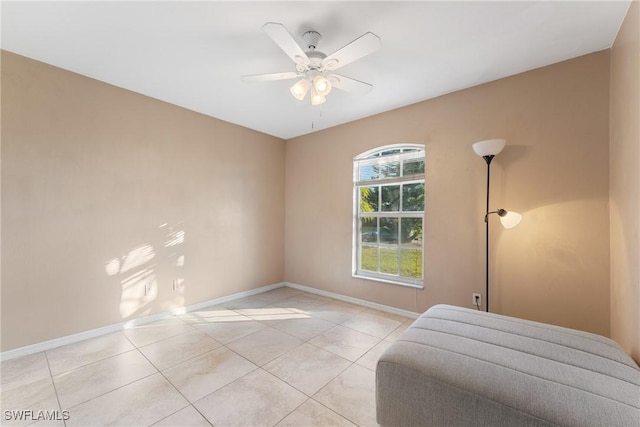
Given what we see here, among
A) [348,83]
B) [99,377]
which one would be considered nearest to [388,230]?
[348,83]

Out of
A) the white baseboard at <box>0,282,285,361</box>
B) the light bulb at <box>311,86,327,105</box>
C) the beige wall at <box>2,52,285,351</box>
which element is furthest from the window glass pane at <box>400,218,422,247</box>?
the white baseboard at <box>0,282,285,361</box>

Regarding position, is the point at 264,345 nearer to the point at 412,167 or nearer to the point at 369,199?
the point at 369,199

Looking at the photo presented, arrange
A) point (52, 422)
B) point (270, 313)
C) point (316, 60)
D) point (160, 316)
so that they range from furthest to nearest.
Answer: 1. point (270, 313)
2. point (160, 316)
3. point (316, 60)
4. point (52, 422)

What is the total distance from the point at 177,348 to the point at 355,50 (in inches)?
118

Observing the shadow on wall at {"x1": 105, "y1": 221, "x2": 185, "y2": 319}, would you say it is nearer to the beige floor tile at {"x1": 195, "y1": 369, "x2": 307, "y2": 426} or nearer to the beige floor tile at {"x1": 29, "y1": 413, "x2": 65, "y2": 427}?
the beige floor tile at {"x1": 29, "y1": 413, "x2": 65, "y2": 427}

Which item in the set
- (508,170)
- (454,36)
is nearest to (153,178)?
(454,36)

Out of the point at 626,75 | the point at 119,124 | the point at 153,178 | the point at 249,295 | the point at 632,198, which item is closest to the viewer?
the point at 632,198

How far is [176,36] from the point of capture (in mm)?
2055

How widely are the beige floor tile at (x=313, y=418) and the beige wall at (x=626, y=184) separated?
69.9 inches

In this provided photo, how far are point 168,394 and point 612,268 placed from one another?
3.55 m

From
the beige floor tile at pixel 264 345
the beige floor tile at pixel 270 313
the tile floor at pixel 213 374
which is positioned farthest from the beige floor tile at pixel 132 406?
the beige floor tile at pixel 270 313

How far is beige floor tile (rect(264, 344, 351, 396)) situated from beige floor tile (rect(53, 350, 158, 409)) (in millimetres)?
1053

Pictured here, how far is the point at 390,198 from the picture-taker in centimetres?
357

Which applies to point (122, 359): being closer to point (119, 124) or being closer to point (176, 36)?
point (119, 124)
